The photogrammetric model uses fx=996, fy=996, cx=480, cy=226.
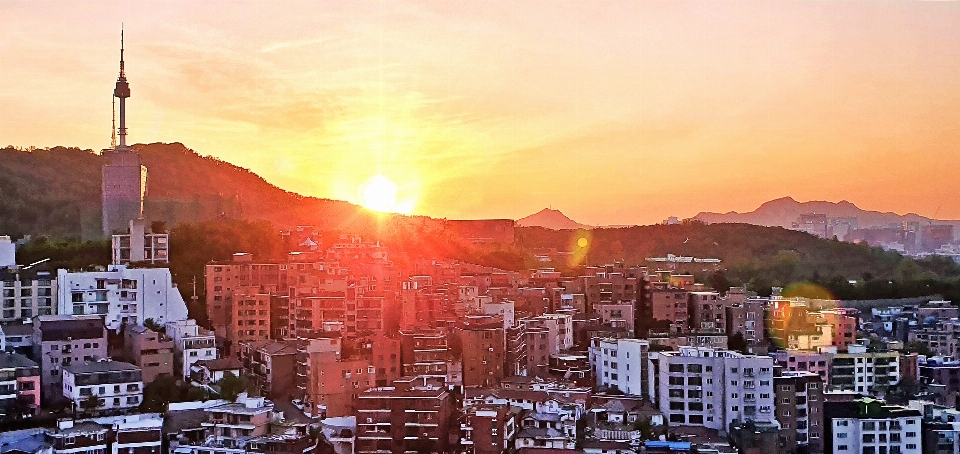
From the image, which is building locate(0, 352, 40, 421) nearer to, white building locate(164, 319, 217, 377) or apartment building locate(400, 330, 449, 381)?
white building locate(164, 319, 217, 377)

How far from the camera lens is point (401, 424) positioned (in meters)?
6.00

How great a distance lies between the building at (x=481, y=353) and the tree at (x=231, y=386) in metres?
1.58

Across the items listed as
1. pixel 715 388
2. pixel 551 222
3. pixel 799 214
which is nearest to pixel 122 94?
pixel 715 388

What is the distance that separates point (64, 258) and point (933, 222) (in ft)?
74.7

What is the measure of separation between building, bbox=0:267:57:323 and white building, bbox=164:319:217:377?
3.17ft

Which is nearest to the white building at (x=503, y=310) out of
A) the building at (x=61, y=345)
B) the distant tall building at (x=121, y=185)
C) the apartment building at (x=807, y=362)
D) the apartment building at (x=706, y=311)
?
the apartment building at (x=706, y=311)

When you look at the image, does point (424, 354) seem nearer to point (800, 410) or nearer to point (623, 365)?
point (623, 365)

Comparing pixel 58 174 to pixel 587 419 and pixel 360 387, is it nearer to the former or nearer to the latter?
pixel 360 387

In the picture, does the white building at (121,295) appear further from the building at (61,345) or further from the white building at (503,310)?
the white building at (503,310)

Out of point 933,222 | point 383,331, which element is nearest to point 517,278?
point 383,331

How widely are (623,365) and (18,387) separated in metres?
3.98

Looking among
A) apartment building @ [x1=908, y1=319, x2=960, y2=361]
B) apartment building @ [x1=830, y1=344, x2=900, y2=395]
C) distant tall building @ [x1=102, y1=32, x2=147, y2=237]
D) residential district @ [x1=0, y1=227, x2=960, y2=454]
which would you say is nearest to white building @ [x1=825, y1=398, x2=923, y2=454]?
residential district @ [x1=0, y1=227, x2=960, y2=454]

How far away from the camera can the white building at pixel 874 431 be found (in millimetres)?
6773

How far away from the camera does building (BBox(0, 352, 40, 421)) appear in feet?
19.1
